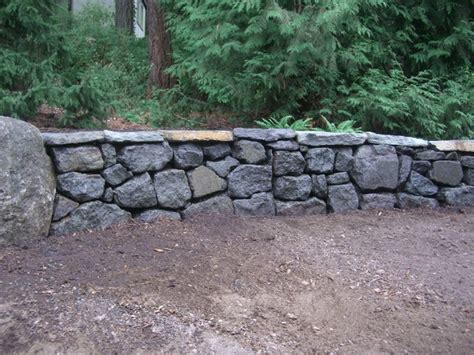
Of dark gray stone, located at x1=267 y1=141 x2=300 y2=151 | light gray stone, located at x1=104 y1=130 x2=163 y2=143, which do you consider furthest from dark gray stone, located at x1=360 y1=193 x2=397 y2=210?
light gray stone, located at x1=104 y1=130 x2=163 y2=143

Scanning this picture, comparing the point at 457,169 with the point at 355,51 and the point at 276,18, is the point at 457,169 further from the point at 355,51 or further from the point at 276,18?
the point at 276,18

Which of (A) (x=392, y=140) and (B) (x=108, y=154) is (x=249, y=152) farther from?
(A) (x=392, y=140)

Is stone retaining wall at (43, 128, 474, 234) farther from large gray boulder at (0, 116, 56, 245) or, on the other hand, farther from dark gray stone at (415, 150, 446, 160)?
large gray boulder at (0, 116, 56, 245)

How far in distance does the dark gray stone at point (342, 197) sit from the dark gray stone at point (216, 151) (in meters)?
1.14

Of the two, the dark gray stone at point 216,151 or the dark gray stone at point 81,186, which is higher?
the dark gray stone at point 216,151

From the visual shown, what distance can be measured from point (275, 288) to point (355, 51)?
341cm

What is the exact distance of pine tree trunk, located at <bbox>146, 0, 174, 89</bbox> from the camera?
8.28 m

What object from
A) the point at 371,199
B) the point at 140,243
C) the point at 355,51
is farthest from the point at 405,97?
the point at 140,243

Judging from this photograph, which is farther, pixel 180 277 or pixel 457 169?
pixel 457 169

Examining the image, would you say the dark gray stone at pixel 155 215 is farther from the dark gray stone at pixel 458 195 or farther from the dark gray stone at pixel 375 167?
the dark gray stone at pixel 458 195

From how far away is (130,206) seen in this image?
4137 millimetres

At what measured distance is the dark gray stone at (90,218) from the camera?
388cm

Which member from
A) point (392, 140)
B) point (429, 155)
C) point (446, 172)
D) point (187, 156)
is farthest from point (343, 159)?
point (187, 156)

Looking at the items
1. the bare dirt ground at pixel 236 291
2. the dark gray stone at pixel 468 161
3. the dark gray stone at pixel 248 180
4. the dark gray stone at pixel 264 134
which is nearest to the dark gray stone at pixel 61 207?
the bare dirt ground at pixel 236 291
